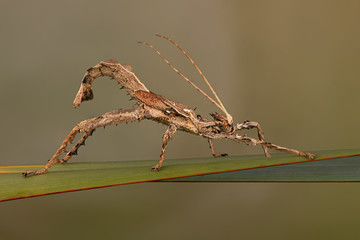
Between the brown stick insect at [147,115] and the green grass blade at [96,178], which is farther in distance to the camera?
the brown stick insect at [147,115]

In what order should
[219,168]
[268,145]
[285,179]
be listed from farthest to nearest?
[268,145] → [219,168] → [285,179]

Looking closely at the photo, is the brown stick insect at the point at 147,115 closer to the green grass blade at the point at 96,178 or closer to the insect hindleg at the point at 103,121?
the insect hindleg at the point at 103,121

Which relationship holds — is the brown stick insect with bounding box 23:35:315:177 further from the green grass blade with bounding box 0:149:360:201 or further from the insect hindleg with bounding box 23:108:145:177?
the green grass blade with bounding box 0:149:360:201

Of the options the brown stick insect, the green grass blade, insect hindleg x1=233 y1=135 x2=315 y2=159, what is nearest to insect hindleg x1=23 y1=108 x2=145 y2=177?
the brown stick insect

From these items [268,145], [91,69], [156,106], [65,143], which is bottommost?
[268,145]

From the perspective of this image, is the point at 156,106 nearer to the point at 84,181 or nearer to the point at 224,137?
the point at 224,137

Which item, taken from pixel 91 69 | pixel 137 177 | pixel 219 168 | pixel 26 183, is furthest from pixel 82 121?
pixel 219 168

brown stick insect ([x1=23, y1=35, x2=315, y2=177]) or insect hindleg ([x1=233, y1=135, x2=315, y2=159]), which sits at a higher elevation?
brown stick insect ([x1=23, y1=35, x2=315, y2=177])

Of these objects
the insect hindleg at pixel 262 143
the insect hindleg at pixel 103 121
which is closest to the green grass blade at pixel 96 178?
the insect hindleg at pixel 262 143

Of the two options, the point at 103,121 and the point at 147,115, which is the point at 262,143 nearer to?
the point at 147,115

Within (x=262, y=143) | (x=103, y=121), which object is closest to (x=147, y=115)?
(x=103, y=121)

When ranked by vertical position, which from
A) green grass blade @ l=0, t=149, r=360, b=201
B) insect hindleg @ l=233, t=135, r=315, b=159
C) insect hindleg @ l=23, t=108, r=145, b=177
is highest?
insect hindleg @ l=23, t=108, r=145, b=177
